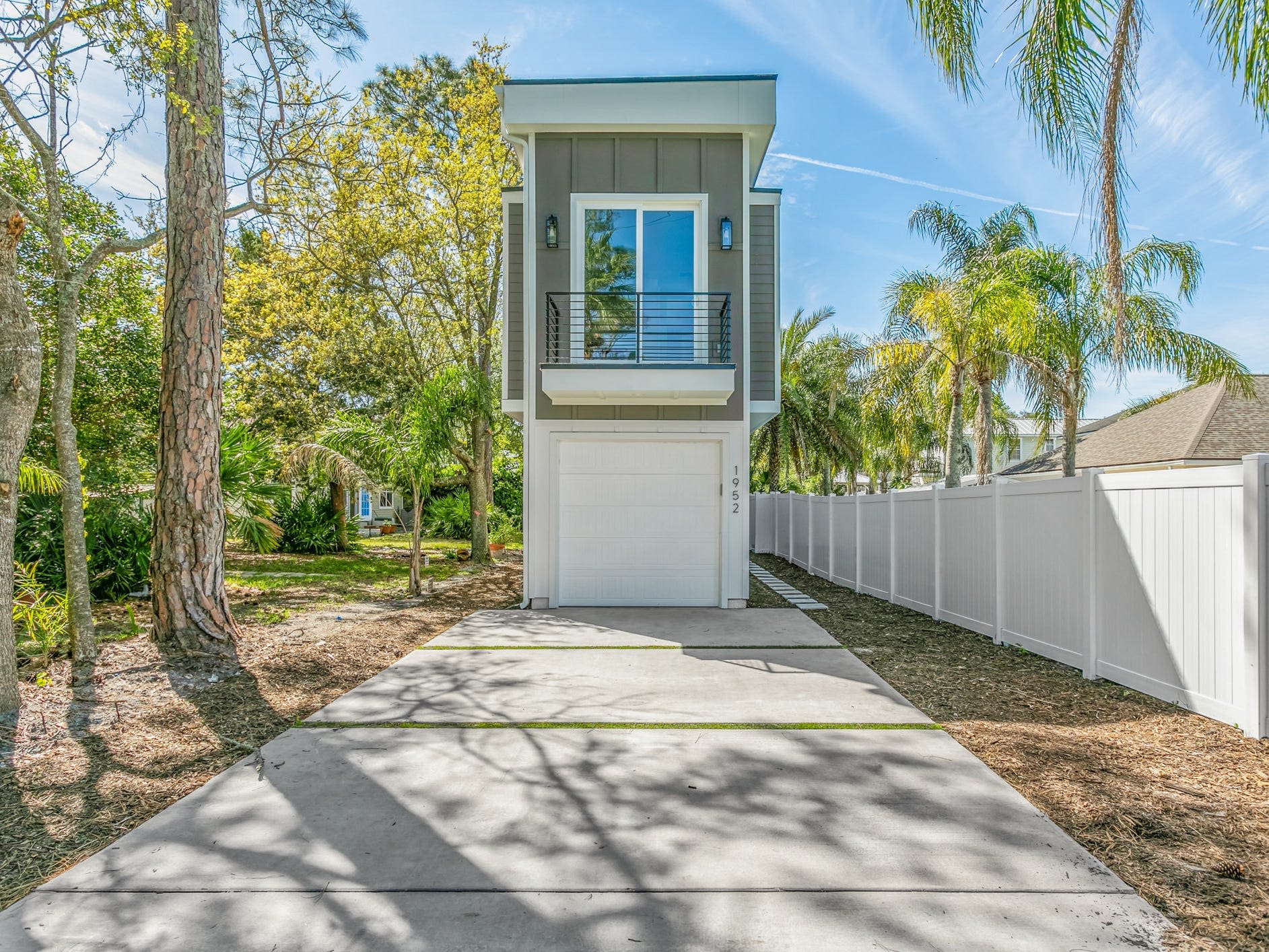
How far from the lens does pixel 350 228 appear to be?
1416 centimetres

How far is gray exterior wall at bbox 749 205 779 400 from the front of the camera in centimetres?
946

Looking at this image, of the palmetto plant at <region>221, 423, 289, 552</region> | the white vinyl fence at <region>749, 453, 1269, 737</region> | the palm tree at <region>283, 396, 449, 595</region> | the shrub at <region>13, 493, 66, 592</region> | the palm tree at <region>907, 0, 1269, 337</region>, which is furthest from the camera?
the palm tree at <region>283, 396, 449, 595</region>

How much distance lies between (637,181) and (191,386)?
568 centimetres

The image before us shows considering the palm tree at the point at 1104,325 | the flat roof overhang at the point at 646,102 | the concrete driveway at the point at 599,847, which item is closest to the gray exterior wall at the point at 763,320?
the flat roof overhang at the point at 646,102

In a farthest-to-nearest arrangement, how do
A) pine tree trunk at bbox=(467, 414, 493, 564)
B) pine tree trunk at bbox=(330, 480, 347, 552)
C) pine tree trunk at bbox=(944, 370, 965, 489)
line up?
pine tree trunk at bbox=(330, 480, 347, 552) → pine tree trunk at bbox=(467, 414, 493, 564) → pine tree trunk at bbox=(944, 370, 965, 489)

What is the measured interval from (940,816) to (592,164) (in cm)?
830

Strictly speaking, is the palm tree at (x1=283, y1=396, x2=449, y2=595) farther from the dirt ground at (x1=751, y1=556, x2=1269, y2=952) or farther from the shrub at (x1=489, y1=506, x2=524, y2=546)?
the shrub at (x1=489, y1=506, x2=524, y2=546)

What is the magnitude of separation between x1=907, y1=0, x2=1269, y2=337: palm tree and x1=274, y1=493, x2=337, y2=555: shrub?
16814 millimetres

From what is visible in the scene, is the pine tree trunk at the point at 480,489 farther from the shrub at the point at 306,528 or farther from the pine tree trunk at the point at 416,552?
the shrub at the point at 306,528

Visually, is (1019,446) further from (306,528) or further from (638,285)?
(638,285)

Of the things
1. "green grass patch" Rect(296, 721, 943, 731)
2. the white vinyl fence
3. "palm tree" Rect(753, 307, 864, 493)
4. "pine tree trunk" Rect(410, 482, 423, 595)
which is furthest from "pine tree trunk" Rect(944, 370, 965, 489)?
"green grass patch" Rect(296, 721, 943, 731)

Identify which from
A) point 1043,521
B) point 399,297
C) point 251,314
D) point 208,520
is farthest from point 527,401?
point 251,314

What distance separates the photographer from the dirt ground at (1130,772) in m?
2.62

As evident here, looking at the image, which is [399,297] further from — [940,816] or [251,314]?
[940,816]
